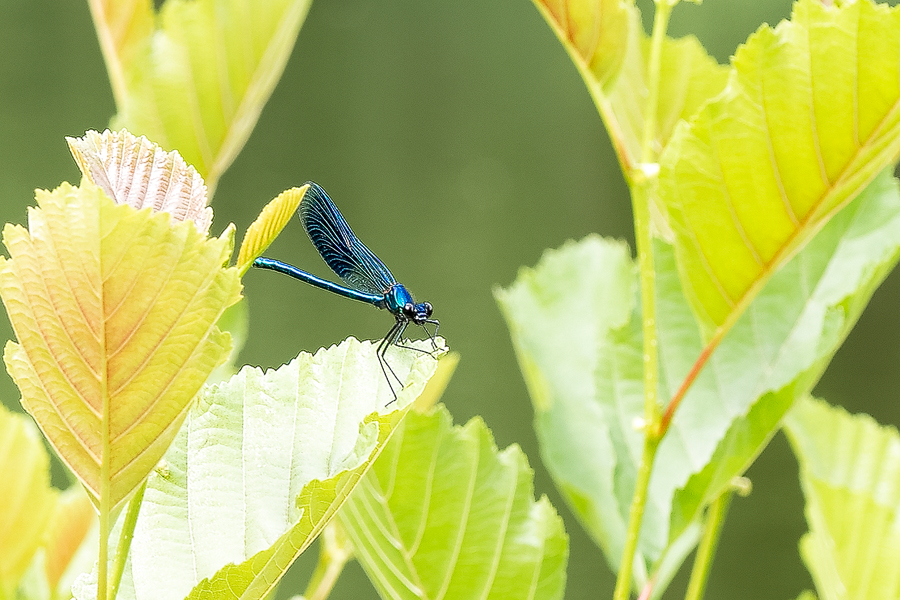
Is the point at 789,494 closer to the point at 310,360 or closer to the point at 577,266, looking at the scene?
the point at 577,266

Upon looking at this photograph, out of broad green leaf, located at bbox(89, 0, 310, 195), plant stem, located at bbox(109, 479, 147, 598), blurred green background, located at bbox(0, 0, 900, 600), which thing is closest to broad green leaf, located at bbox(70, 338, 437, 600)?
plant stem, located at bbox(109, 479, 147, 598)

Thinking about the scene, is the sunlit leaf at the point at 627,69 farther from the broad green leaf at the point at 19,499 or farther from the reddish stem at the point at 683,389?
the broad green leaf at the point at 19,499

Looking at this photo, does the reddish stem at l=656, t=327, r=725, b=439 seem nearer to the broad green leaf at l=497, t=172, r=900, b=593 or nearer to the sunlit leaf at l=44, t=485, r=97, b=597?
the broad green leaf at l=497, t=172, r=900, b=593

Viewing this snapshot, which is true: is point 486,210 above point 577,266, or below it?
below

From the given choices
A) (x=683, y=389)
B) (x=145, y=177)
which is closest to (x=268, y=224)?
→ (x=145, y=177)

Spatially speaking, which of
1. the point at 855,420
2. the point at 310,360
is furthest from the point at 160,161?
the point at 855,420

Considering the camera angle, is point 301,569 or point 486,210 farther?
point 486,210
